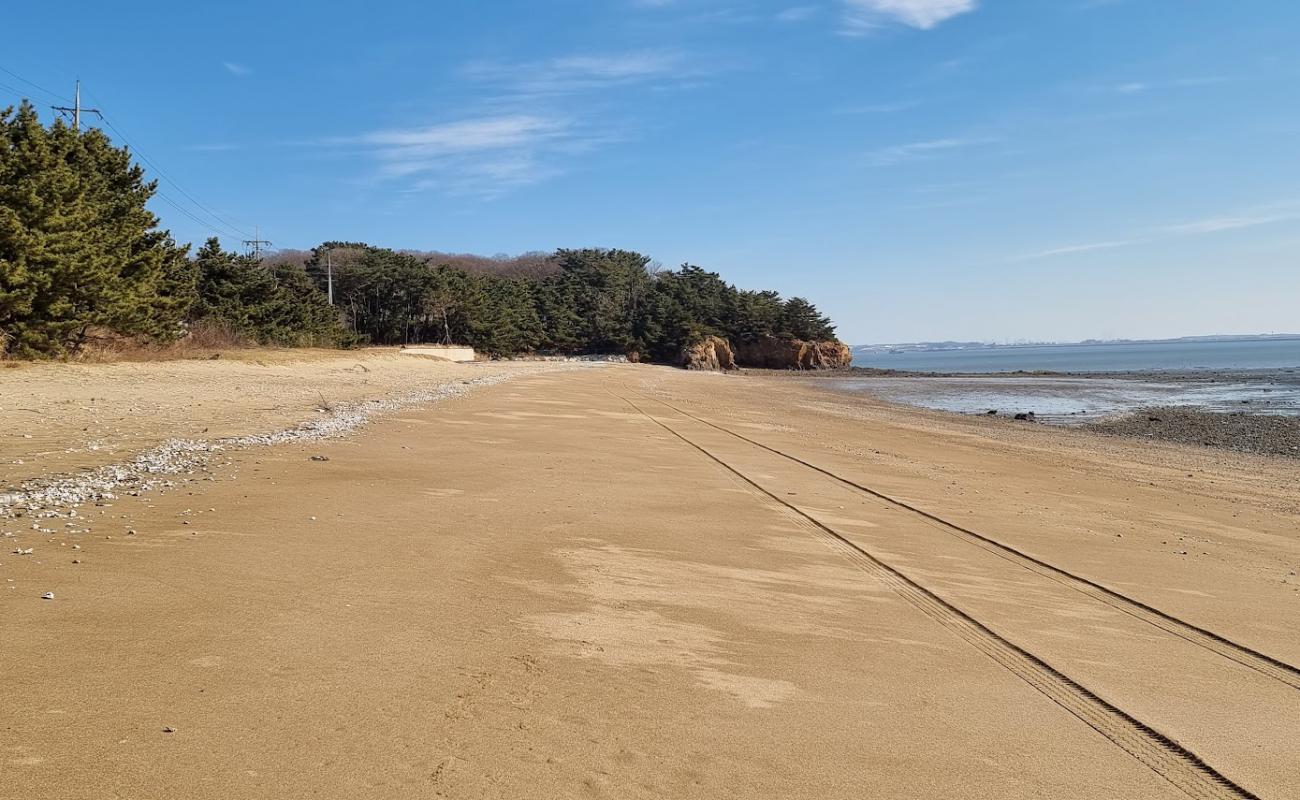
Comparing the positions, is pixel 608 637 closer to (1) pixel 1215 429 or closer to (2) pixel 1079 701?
(2) pixel 1079 701

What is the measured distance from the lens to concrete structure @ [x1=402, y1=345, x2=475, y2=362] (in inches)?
2285

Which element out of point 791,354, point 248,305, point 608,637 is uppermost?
point 248,305

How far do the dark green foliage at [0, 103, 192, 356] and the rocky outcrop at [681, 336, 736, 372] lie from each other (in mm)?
55156

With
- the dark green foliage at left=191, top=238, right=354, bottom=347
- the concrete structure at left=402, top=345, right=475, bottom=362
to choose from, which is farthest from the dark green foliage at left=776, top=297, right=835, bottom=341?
the dark green foliage at left=191, top=238, right=354, bottom=347

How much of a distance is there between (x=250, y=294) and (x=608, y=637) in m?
44.0

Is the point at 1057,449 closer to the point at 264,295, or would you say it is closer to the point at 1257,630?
the point at 1257,630

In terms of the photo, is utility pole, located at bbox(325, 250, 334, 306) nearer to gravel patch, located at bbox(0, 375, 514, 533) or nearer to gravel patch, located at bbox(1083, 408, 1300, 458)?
gravel patch, located at bbox(1083, 408, 1300, 458)

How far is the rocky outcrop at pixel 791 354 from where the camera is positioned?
3438 inches

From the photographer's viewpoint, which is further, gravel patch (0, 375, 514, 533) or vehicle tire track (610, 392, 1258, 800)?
gravel patch (0, 375, 514, 533)

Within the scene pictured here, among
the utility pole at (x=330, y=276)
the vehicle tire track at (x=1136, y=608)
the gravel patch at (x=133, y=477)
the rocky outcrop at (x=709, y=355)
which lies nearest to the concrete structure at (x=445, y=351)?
the utility pole at (x=330, y=276)

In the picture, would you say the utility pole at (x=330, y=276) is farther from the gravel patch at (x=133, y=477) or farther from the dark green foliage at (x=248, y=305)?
the gravel patch at (x=133, y=477)

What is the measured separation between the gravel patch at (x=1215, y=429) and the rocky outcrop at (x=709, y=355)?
49717 mm

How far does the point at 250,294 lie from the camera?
140 ft

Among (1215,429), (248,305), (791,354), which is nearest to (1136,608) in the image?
(1215,429)
